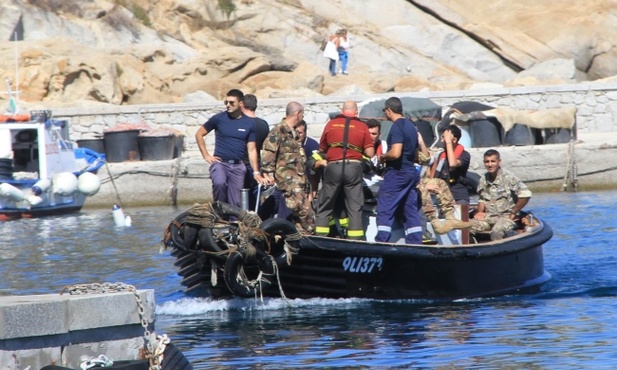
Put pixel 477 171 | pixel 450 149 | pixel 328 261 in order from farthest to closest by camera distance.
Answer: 1. pixel 477 171
2. pixel 450 149
3. pixel 328 261

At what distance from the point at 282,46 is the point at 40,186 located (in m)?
15.8

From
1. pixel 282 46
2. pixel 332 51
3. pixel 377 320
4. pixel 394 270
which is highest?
pixel 282 46

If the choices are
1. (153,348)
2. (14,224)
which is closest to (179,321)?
(153,348)

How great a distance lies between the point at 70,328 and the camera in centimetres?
726

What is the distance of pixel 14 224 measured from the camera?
2194cm

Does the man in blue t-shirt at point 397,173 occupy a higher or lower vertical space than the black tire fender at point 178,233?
higher

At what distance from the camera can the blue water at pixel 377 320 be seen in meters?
9.52

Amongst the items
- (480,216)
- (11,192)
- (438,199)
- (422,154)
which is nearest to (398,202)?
(422,154)

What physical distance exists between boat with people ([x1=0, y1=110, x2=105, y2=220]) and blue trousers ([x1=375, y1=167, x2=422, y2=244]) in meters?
11.9

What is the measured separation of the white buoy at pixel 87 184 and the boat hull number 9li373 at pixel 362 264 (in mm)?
12010

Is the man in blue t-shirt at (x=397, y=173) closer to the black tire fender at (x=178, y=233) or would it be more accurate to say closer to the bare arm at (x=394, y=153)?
the bare arm at (x=394, y=153)

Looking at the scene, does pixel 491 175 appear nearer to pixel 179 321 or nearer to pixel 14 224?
pixel 179 321

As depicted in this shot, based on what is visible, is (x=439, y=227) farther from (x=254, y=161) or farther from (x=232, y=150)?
(x=232, y=150)

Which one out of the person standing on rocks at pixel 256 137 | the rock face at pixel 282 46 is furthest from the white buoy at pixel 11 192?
the person standing on rocks at pixel 256 137
